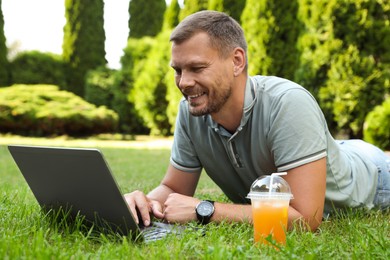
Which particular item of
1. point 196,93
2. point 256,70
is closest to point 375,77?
point 256,70

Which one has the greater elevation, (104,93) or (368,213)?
(368,213)

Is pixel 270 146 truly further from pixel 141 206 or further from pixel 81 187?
pixel 81 187

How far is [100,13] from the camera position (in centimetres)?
1916

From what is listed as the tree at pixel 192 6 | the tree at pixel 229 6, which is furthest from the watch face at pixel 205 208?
the tree at pixel 192 6

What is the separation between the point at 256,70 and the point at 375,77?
270 cm

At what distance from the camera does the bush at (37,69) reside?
1858 centimetres

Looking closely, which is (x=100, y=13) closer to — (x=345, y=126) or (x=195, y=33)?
(x=345, y=126)

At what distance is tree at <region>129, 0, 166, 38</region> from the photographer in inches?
737

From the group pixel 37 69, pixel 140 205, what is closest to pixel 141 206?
pixel 140 205

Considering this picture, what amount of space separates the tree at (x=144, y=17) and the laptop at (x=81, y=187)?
16908 millimetres

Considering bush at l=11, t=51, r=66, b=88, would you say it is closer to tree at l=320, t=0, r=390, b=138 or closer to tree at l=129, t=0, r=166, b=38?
tree at l=129, t=0, r=166, b=38

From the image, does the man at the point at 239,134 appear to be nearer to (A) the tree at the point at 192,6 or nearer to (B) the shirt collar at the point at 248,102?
(B) the shirt collar at the point at 248,102

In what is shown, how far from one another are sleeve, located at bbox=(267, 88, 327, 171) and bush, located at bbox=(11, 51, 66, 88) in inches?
687

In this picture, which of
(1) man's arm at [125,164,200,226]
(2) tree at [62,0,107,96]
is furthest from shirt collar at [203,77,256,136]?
(2) tree at [62,0,107,96]
